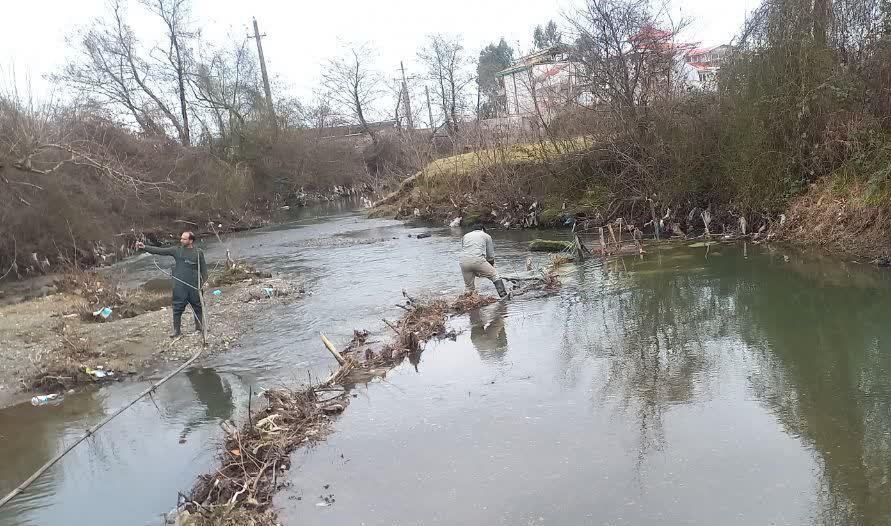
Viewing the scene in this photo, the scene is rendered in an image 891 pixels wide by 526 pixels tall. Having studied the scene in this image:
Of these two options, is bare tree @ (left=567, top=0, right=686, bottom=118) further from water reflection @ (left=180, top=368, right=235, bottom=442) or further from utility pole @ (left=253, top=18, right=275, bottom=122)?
utility pole @ (left=253, top=18, right=275, bottom=122)

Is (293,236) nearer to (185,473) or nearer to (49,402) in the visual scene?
(49,402)

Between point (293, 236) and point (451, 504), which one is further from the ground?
point (293, 236)

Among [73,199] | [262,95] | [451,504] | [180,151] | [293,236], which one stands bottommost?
[451,504]

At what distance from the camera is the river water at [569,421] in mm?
5055

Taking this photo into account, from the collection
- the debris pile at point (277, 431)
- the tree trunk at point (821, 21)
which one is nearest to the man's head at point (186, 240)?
the debris pile at point (277, 431)

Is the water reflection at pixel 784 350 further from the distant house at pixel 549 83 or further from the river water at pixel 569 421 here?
the distant house at pixel 549 83

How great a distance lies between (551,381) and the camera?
7.64m

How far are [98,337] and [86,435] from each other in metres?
5.34

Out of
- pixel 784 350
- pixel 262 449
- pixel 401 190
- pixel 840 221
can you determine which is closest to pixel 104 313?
pixel 262 449

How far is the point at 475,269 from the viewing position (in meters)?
12.0

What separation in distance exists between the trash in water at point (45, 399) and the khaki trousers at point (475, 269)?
692 centimetres

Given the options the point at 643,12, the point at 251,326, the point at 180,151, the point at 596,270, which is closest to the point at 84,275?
the point at 251,326

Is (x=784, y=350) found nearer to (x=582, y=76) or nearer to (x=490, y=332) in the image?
(x=490, y=332)

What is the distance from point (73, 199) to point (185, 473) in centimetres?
1961
